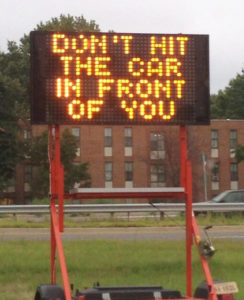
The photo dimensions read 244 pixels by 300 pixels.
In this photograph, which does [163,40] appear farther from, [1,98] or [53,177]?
[1,98]

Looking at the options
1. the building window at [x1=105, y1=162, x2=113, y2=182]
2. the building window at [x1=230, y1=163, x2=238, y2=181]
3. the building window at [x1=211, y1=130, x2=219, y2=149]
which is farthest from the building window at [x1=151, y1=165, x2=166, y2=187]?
the building window at [x1=230, y1=163, x2=238, y2=181]

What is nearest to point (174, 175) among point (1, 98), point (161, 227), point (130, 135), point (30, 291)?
point (130, 135)

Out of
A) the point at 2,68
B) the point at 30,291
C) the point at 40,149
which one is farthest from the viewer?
the point at 2,68

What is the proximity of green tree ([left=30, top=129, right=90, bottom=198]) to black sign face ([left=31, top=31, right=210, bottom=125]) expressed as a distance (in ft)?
123

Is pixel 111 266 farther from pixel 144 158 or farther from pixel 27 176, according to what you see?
pixel 27 176

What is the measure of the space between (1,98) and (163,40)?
4151 centimetres

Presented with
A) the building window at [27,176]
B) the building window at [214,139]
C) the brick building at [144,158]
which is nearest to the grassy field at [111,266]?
the brick building at [144,158]

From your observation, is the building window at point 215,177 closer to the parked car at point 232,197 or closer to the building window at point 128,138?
the building window at point 128,138

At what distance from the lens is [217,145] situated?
182 ft

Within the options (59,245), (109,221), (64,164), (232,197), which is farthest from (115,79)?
(64,164)

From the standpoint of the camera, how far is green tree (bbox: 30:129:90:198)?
1829 inches

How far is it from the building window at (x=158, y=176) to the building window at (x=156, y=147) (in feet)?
2.64

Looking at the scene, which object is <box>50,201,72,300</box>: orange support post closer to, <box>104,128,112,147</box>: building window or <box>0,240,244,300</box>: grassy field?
<box>0,240,244,300</box>: grassy field

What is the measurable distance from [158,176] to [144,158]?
5.55 feet
